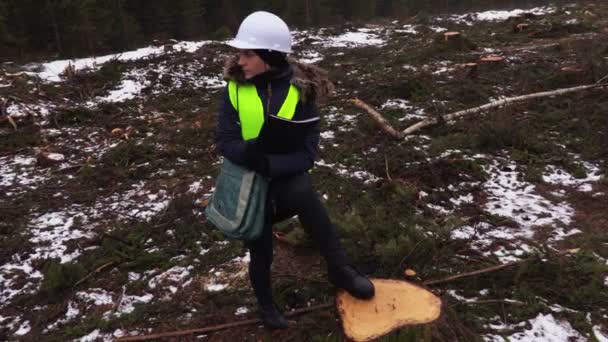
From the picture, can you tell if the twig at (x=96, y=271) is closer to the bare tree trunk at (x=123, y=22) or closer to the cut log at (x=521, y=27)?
the cut log at (x=521, y=27)

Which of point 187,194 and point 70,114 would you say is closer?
point 187,194

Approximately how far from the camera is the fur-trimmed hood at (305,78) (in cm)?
224

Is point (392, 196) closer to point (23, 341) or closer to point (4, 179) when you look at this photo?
point (23, 341)

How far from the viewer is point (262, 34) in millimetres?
2137

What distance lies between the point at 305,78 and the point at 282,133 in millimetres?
398

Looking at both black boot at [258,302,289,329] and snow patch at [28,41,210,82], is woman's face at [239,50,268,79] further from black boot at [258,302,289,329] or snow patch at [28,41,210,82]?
Result: snow patch at [28,41,210,82]

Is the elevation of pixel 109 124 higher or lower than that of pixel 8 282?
higher

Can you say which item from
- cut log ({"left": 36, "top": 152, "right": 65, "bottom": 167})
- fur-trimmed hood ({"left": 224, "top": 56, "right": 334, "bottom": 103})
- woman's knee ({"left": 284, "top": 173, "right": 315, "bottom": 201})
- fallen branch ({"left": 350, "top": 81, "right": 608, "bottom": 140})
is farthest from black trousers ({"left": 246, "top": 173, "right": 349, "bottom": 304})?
cut log ({"left": 36, "top": 152, "right": 65, "bottom": 167})

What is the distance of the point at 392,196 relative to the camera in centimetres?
485

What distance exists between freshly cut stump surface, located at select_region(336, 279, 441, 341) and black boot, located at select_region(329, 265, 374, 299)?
0.08 m

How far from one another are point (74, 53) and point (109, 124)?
46.6 feet

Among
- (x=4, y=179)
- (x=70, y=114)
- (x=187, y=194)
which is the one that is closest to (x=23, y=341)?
(x=187, y=194)

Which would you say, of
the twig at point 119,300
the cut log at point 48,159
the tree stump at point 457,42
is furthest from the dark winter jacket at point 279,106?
the tree stump at point 457,42

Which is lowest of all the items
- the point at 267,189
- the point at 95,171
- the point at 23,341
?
the point at 23,341
